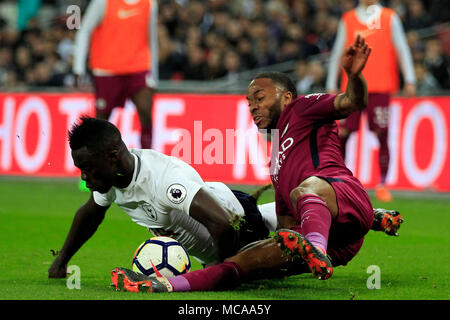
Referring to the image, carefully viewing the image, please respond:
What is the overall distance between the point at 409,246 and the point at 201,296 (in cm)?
308

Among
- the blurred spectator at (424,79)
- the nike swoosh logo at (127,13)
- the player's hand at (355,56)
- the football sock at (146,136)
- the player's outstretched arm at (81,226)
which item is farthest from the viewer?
the blurred spectator at (424,79)

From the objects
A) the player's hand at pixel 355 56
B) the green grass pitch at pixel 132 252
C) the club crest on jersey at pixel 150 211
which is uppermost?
the player's hand at pixel 355 56

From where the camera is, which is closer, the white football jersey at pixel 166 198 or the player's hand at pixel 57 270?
the white football jersey at pixel 166 198

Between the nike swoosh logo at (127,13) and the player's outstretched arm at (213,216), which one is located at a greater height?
the nike swoosh logo at (127,13)

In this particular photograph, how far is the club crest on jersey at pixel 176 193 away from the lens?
15.4ft

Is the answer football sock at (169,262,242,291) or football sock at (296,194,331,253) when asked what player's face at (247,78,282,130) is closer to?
football sock at (296,194,331,253)

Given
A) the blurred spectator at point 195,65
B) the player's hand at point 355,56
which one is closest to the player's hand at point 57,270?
the player's hand at point 355,56

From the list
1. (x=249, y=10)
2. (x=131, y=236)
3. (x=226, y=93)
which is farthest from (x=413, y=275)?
(x=249, y=10)

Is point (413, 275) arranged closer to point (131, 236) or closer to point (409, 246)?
point (409, 246)

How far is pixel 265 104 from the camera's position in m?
5.27

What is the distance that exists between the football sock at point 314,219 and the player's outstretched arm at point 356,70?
23.0 inches

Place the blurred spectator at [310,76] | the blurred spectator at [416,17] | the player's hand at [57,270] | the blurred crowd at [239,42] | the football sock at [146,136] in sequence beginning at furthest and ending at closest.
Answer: the blurred spectator at [416,17] < the blurred crowd at [239,42] < the blurred spectator at [310,76] < the football sock at [146,136] < the player's hand at [57,270]

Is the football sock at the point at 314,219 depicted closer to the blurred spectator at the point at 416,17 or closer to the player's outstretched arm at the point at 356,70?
the player's outstretched arm at the point at 356,70

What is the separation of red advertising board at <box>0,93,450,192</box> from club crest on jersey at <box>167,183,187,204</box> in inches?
205
